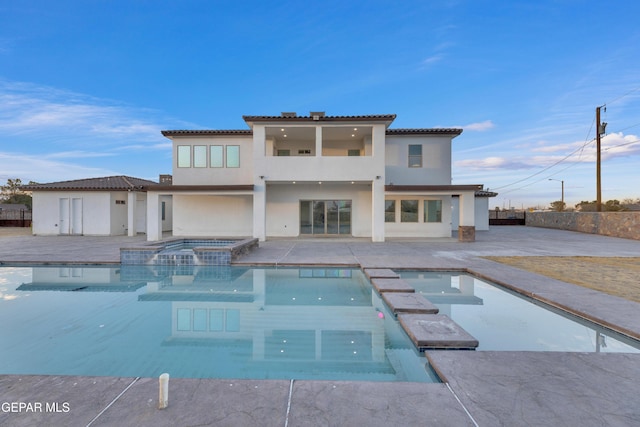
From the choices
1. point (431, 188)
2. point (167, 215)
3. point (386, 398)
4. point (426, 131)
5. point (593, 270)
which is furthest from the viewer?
point (167, 215)

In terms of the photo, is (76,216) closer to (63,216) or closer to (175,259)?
(63,216)

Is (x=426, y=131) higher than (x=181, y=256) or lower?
higher

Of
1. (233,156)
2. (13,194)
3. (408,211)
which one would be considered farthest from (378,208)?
(13,194)

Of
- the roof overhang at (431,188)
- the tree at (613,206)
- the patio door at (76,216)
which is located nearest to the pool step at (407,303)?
the roof overhang at (431,188)

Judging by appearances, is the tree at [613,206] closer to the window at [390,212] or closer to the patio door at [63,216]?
the window at [390,212]

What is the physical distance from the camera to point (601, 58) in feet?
54.8

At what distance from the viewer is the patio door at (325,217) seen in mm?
18188

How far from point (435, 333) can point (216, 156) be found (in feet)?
53.9

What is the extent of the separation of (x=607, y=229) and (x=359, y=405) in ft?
89.2

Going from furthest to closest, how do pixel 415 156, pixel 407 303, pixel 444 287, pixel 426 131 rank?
pixel 415 156, pixel 426 131, pixel 444 287, pixel 407 303

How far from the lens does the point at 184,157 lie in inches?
691

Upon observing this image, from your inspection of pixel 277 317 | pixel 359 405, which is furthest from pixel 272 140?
pixel 359 405

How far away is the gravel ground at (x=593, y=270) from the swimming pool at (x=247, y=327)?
218cm

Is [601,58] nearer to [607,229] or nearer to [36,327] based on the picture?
[607,229]
